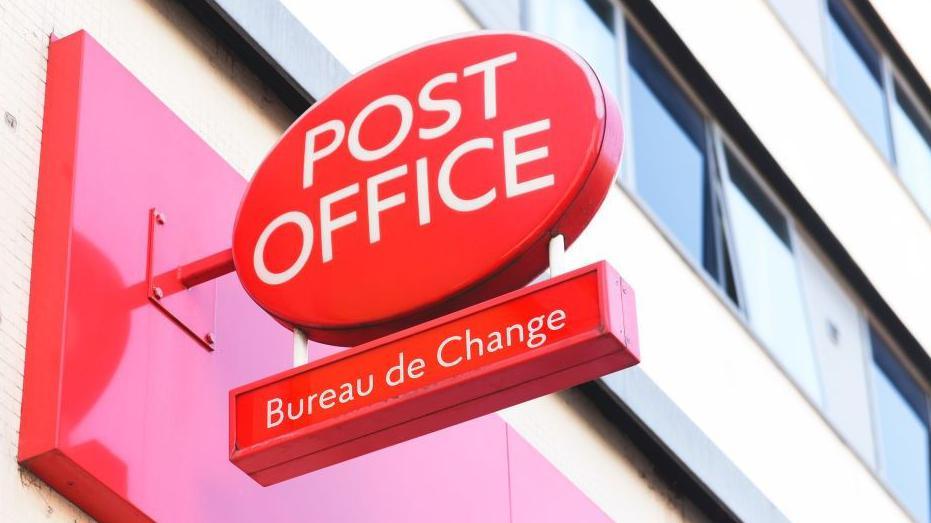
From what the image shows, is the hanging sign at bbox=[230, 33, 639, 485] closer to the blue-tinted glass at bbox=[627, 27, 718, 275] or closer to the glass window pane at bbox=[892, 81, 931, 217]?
the blue-tinted glass at bbox=[627, 27, 718, 275]

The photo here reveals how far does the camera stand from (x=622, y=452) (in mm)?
9922

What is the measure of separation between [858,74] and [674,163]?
453cm

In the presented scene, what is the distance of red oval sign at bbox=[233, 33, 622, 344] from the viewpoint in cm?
600

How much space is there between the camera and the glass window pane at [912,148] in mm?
16438

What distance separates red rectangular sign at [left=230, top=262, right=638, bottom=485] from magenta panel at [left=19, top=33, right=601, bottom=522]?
0.47 metres

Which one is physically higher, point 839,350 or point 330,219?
point 839,350

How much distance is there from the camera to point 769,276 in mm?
12984

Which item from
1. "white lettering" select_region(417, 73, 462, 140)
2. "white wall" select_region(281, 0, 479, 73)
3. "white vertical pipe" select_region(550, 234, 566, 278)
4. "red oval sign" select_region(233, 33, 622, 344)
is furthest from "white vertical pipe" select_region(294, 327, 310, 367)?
"white wall" select_region(281, 0, 479, 73)

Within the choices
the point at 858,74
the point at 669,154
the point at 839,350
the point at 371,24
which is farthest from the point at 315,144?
the point at 858,74

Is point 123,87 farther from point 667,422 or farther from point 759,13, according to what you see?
point 759,13

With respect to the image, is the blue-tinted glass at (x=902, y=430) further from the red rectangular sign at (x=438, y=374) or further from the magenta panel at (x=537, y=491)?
the red rectangular sign at (x=438, y=374)

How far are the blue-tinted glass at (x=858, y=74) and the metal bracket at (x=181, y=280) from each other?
9383 mm

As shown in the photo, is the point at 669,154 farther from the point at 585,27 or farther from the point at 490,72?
the point at 490,72

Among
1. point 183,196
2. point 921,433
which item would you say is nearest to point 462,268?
point 183,196
